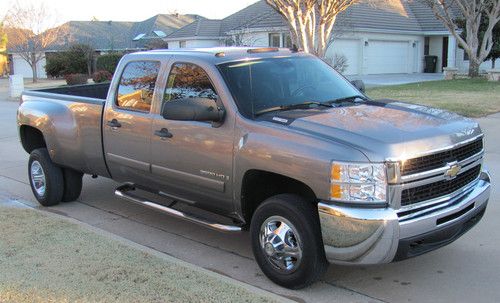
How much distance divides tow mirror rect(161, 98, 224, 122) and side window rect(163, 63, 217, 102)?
0.28m

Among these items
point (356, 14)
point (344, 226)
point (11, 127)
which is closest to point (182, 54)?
point (344, 226)

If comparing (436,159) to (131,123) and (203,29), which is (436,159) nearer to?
(131,123)

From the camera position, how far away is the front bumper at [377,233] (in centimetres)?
376

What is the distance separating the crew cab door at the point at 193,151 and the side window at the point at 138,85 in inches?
10.9

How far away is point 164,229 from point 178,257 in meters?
0.92

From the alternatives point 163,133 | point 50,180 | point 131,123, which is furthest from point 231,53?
point 50,180

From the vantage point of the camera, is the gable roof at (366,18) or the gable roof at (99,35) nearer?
the gable roof at (366,18)

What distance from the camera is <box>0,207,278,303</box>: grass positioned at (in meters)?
3.95

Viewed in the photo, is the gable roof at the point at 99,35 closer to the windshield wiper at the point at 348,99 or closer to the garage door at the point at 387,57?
the garage door at the point at 387,57

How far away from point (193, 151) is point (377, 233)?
6.22 ft

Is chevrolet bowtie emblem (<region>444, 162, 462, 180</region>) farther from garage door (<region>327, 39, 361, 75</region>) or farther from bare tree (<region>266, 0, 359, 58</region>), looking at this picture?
garage door (<region>327, 39, 361, 75</region>)

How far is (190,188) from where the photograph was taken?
5.05 meters

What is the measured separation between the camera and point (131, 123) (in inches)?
219

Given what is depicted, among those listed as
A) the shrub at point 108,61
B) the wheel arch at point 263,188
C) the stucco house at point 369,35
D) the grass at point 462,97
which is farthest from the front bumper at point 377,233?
the shrub at point 108,61
